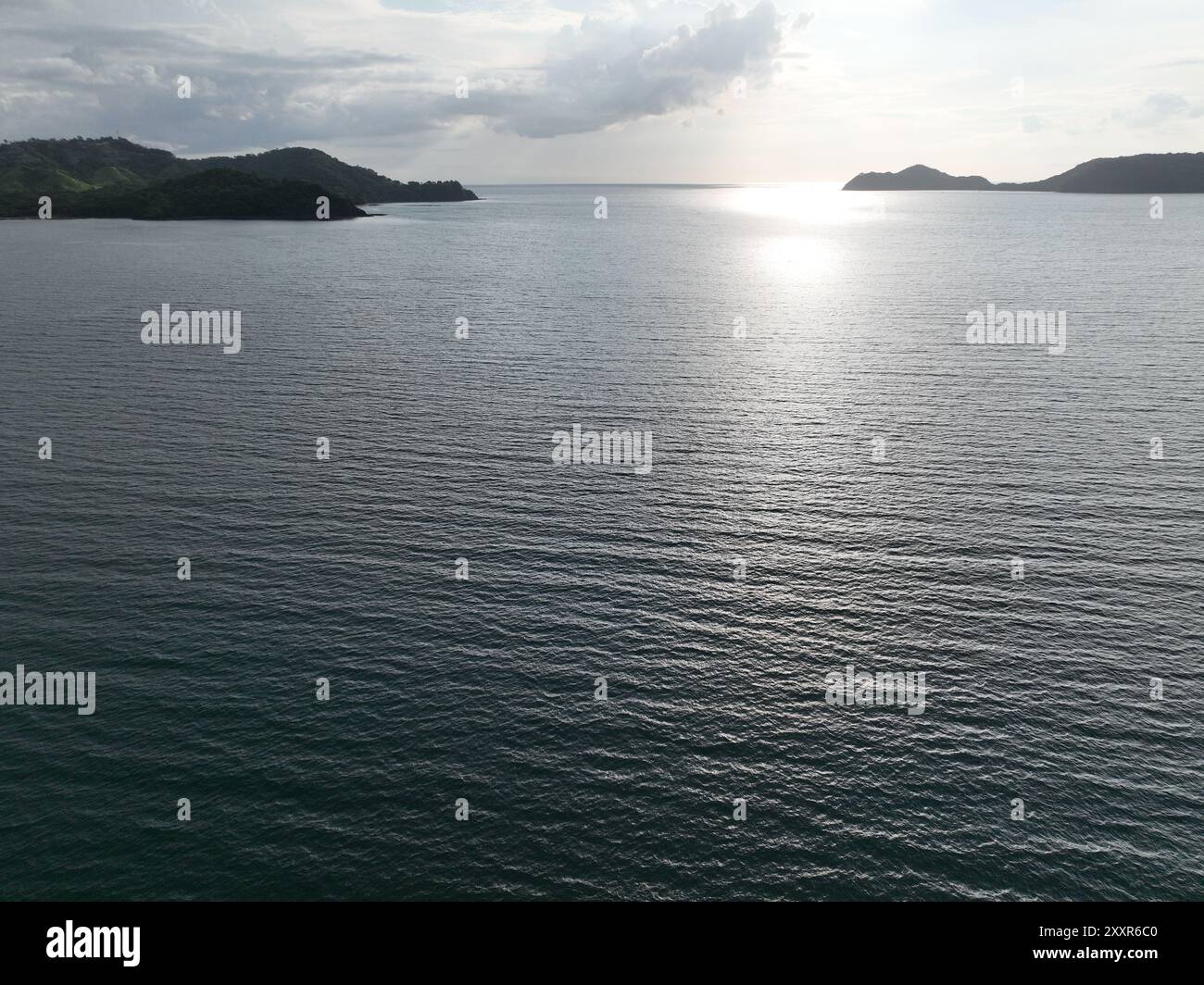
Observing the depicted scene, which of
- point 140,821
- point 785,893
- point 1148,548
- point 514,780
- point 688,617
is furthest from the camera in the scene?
point 1148,548

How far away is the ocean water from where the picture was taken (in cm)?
4681

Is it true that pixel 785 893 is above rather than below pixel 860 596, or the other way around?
below

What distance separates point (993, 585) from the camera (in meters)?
71.4

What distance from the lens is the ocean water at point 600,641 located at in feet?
154

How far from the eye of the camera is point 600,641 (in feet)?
212

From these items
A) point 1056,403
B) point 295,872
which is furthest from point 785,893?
point 1056,403

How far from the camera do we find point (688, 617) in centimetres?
6756
